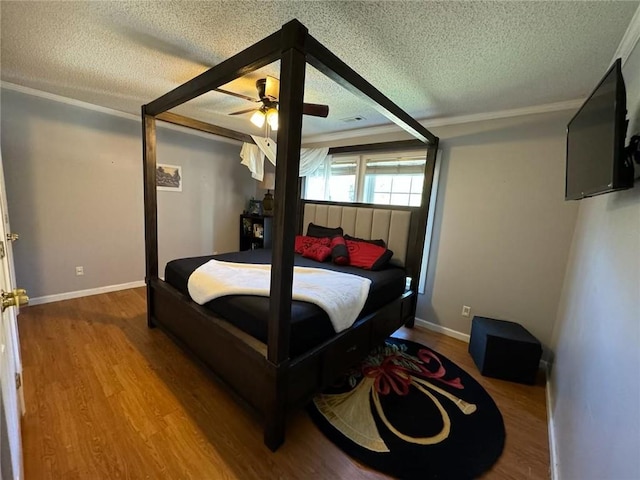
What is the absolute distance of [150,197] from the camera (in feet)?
7.97

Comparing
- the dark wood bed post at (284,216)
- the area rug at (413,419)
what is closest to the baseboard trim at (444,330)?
the area rug at (413,419)

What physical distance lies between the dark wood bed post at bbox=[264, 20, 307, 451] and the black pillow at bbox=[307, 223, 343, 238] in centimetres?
210

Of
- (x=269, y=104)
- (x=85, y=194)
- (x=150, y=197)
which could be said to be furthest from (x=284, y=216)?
(x=85, y=194)

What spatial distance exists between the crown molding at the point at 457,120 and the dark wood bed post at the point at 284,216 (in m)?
2.24

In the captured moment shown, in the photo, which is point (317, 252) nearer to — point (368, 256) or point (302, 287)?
point (368, 256)

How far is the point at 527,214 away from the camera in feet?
8.02

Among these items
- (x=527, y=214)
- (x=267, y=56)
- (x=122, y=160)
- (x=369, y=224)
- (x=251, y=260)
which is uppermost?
(x=267, y=56)

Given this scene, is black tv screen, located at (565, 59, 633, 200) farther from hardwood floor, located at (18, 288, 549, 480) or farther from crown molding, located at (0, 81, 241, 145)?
crown molding, located at (0, 81, 241, 145)

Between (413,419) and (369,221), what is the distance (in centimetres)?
207

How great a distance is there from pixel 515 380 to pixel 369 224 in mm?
1996

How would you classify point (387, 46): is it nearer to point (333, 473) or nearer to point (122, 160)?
point (333, 473)

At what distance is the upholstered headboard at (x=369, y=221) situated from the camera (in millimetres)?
3049

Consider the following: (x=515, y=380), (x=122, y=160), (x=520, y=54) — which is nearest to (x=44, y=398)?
(x=122, y=160)

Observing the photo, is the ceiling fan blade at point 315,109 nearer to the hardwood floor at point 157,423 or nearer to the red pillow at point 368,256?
the red pillow at point 368,256
